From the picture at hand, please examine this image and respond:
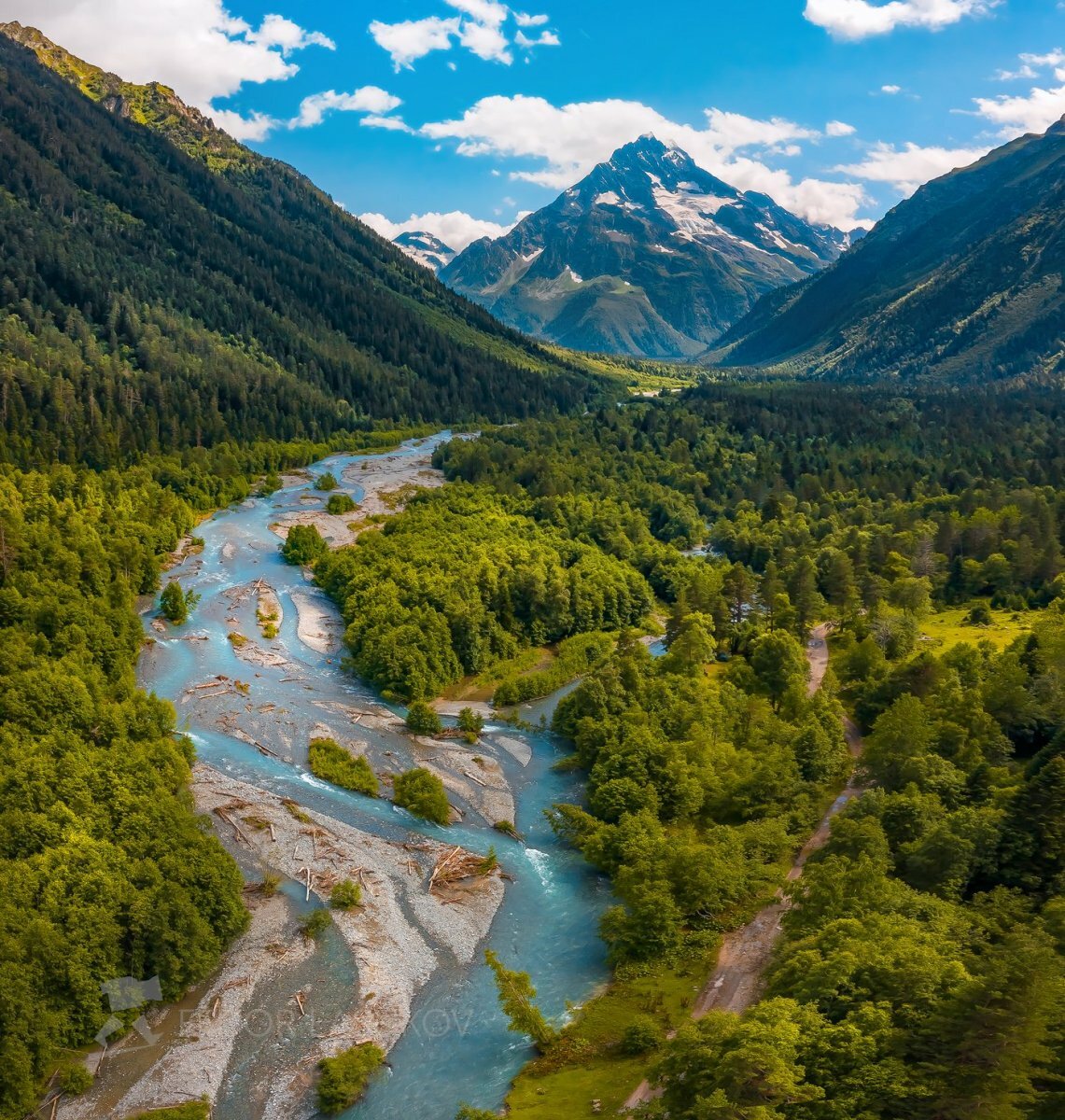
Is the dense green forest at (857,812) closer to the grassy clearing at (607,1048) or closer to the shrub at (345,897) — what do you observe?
the grassy clearing at (607,1048)

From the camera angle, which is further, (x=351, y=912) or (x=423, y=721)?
(x=423, y=721)

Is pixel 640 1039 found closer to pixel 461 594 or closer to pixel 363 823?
pixel 363 823

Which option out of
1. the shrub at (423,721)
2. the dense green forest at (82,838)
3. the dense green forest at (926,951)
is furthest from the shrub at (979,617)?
the dense green forest at (82,838)

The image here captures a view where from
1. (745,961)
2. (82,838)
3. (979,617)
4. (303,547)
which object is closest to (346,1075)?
(82,838)

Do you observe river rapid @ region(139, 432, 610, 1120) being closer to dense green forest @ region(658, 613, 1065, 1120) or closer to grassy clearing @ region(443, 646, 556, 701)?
grassy clearing @ region(443, 646, 556, 701)

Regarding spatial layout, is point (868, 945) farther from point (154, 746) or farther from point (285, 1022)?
point (154, 746)

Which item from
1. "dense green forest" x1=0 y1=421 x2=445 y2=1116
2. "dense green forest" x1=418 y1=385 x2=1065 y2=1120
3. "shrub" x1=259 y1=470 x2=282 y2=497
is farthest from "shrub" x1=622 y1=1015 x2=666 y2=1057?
"shrub" x1=259 y1=470 x2=282 y2=497
